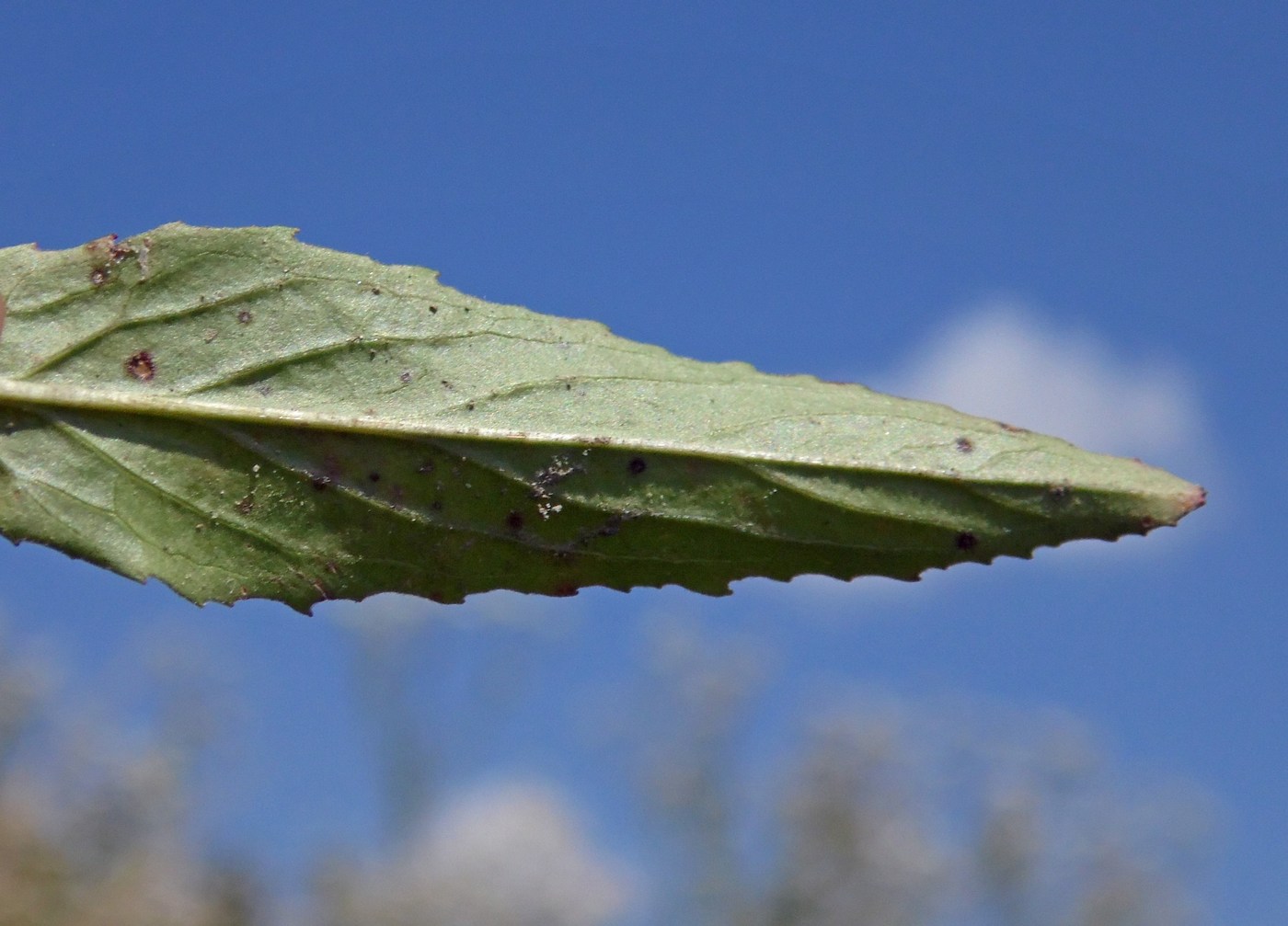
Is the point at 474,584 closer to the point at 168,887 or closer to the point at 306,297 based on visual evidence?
the point at 306,297

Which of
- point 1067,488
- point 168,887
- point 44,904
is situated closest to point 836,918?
point 168,887

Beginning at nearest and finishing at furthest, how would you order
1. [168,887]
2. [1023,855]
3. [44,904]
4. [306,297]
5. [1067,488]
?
1. [1067,488]
2. [306,297]
3. [44,904]
4. [168,887]
5. [1023,855]

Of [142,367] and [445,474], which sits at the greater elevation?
[142,367]

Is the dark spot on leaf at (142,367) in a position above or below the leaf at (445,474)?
above

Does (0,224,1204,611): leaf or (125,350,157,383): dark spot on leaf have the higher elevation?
(125,350,157,383): dark spot on leaf
